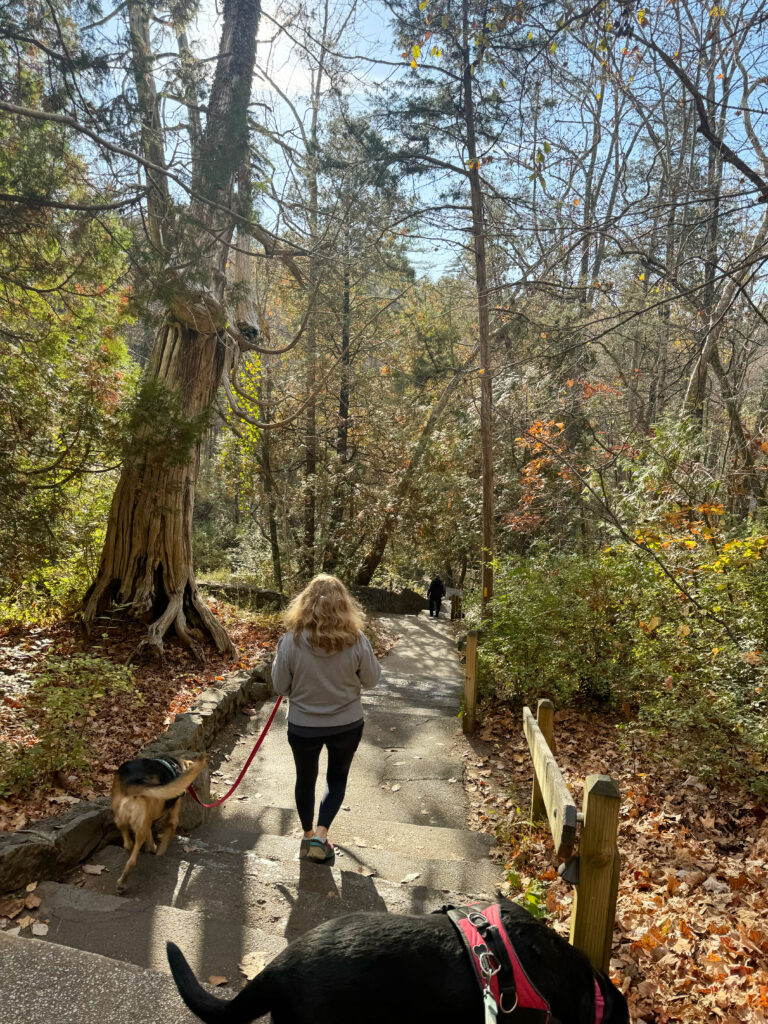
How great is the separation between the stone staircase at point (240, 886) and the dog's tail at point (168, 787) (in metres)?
0.36

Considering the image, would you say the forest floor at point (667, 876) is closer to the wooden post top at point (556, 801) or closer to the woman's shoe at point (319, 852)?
the wooden post top at point (556, 801)

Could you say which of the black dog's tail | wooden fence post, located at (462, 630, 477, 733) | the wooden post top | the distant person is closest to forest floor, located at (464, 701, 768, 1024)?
the wooden post top

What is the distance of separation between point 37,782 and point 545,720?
3.47m

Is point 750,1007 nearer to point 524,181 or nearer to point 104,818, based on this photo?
point 104,818

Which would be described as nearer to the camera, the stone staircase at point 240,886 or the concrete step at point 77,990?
the concrete step at point 77,990

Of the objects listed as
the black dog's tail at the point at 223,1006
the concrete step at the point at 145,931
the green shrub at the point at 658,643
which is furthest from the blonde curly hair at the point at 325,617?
the green shrub at the point at 658,643

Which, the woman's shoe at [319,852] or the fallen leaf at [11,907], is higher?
the fallen leaf at [11,907]

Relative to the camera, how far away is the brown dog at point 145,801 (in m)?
3.54

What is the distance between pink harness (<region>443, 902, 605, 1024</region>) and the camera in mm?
1849

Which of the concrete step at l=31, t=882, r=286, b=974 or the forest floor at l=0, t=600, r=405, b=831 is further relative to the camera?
the forest floor at l=0, t=600, r=405, b=831

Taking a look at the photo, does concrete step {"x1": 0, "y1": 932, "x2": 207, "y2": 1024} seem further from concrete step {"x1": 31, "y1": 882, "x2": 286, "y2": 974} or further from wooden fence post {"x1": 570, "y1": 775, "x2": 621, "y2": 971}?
wooden fence post {"x1": 570, "y1": 775, "x2": 621, "y2": 971}

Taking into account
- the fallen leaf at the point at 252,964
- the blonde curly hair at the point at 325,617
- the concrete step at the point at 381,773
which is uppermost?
the blonde curly hair at the point at 325,617

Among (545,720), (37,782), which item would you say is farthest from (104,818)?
(545,720)

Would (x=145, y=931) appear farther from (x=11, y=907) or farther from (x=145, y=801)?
(x=145, y=801)
